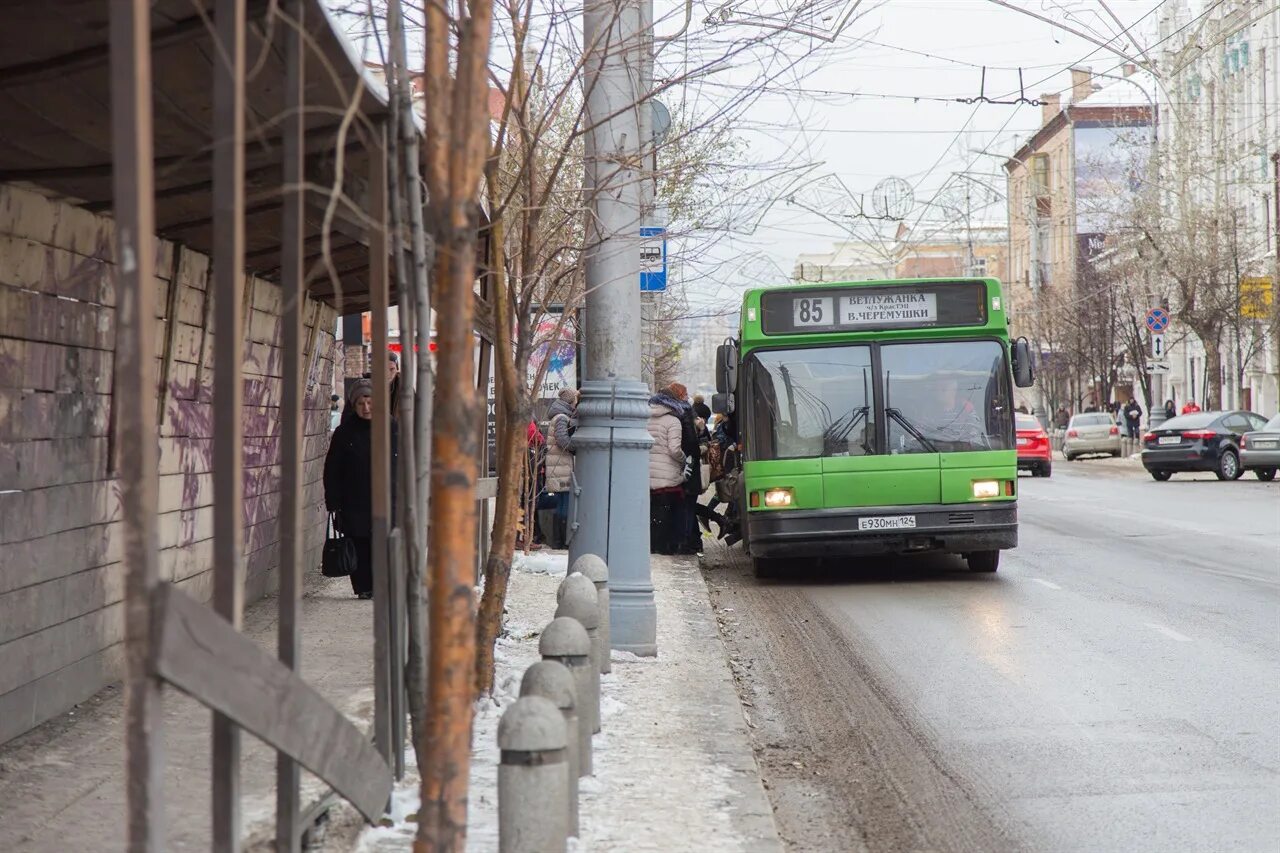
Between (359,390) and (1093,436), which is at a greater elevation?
(359,390)

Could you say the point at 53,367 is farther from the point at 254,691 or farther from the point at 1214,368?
the point at 1214,368

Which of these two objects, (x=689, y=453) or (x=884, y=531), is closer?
(x=884, y=531)

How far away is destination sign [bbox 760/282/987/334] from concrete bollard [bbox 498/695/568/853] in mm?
11169

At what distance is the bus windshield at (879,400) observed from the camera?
15469 millimetres

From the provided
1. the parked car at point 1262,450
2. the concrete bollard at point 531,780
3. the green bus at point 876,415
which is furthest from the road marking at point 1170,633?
the parked car at point 1262,450

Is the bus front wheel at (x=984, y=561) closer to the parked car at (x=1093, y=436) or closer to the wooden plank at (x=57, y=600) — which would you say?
the wooden plank at (x=57, y=600)

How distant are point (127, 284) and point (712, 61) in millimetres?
5103

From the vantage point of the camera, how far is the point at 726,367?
1547cm

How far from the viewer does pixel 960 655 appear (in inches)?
421

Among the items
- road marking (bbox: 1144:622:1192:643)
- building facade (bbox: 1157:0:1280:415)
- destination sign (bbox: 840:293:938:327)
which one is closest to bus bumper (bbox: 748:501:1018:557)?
destination sign (bbox: 840:293:938:327)

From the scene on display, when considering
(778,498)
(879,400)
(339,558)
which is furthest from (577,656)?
(879,400)

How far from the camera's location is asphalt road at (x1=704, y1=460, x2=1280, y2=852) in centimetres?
637

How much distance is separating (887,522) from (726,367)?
80.5 inches

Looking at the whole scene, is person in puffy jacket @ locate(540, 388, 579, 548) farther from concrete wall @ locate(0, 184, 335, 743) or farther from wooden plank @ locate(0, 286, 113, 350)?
wooden plank @ locate(0, 286, 113, 350)
